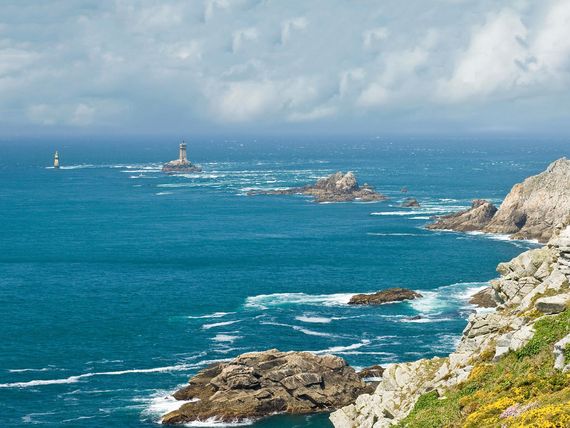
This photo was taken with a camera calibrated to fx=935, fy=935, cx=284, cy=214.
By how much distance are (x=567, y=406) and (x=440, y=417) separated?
11.1 metres

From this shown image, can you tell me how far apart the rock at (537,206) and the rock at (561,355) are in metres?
132

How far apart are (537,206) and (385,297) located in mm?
65692

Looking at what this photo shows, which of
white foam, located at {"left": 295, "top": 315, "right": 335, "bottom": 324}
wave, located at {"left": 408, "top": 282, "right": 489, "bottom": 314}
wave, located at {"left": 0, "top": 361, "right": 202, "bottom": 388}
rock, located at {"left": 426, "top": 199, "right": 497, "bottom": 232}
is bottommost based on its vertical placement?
wave, located at {"left": 0, "top": 361, "right": 202, "bottom": 388}

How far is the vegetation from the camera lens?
3781 centimetres

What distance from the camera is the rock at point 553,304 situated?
2030 inches

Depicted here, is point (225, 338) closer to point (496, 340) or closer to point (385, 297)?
point (385, 297)

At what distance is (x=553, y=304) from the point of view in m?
51.9

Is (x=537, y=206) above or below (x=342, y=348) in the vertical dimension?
above

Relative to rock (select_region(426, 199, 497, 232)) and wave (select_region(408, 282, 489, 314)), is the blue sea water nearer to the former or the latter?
wave (select_region(408, 282, 489, 314))

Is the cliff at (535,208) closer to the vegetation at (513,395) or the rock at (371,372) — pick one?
the rock at (371,372)

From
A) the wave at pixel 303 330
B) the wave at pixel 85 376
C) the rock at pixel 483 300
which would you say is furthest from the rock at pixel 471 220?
the wave at pixel 85 376

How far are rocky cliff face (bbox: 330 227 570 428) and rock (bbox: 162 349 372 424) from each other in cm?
2302

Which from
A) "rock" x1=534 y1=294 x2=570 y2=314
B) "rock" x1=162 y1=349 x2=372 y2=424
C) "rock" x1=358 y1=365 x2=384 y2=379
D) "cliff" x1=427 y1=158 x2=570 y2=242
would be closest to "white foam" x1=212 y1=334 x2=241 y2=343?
"rock" x1=162 y1=349 x2=372 y2=424

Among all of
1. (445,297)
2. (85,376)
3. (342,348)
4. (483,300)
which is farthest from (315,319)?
(85,376)
